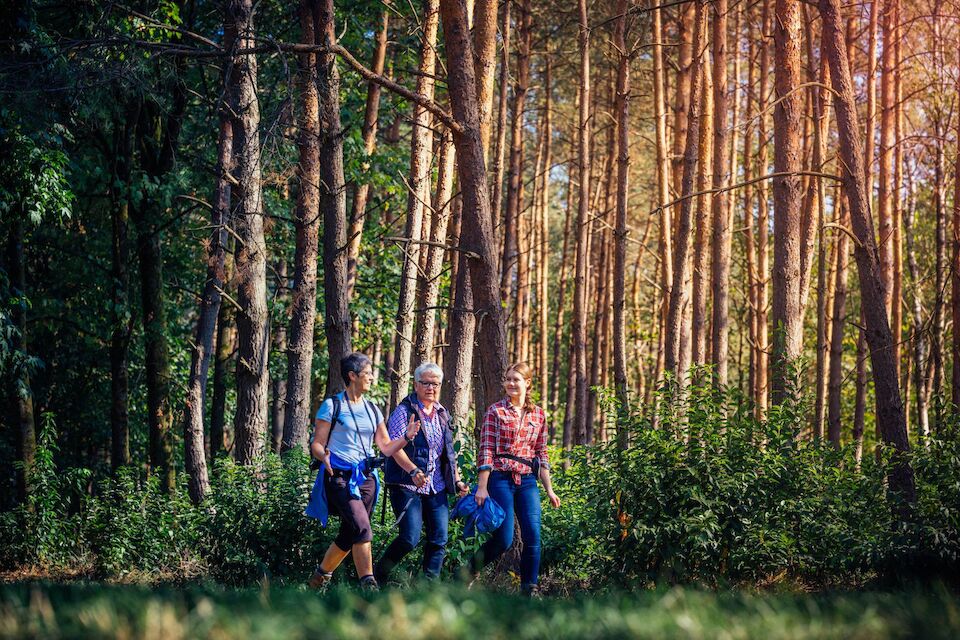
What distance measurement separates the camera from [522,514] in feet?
26.5

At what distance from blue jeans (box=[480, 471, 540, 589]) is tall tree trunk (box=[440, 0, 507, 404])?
60.2 inches

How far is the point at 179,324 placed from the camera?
20672 millimetres

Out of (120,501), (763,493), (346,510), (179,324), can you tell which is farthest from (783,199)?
(179,324)

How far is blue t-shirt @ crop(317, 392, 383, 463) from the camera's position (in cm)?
767

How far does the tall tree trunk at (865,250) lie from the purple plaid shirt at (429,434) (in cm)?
481

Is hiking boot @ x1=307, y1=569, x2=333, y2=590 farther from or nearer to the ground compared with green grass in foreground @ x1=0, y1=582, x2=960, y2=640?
nearer to the ground

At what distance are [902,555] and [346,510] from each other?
195 inches

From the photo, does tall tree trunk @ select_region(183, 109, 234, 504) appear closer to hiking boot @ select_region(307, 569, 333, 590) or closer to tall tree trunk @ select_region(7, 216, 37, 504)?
tall tree trunk @ select_region(7, 216, 37, 504)

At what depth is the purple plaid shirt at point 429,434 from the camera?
784 cm

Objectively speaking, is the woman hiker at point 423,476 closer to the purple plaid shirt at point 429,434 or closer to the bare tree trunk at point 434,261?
the purple plaid shirt at point 429,434

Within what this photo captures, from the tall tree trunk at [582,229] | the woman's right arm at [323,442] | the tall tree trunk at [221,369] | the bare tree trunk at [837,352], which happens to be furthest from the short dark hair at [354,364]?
the bare tree trunk at [837,352]

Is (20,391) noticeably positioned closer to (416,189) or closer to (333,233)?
(333,233)

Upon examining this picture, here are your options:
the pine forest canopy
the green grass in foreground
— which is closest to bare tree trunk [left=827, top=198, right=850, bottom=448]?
the pine forest canopy

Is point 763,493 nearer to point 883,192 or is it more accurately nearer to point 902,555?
point 902,555
